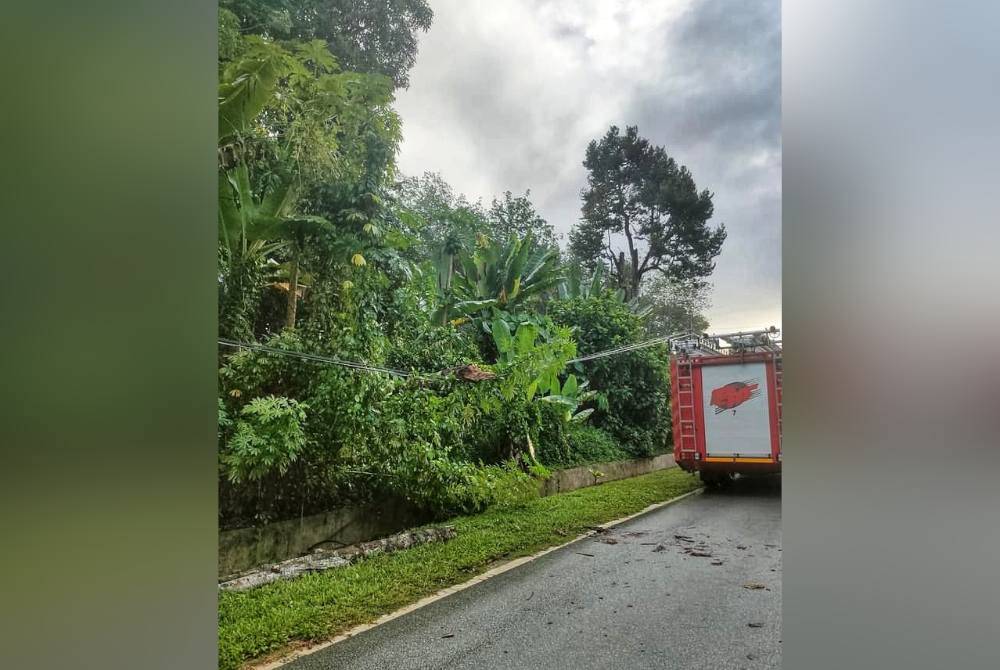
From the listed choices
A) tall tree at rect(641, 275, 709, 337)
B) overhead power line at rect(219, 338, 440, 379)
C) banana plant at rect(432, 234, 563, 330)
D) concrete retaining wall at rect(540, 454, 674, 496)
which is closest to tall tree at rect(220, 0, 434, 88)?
banana plant at rect(432, 234, 563, 330)

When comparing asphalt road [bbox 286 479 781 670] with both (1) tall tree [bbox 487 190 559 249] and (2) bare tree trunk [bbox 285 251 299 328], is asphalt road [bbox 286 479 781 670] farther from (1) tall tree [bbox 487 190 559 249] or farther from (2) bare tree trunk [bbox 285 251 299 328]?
(1) tall tree [bbox 487 190 559 249]

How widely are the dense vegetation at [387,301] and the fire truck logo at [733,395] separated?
23 cm

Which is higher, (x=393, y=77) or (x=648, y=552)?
(x=393, y=77)

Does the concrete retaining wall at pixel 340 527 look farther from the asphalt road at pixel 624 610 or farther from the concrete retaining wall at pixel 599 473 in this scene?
the asphalt road at pixel 624 610

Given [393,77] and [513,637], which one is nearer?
[513,637]

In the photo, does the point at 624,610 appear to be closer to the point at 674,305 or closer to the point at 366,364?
the point at 674,305

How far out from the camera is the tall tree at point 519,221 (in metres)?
2.68
